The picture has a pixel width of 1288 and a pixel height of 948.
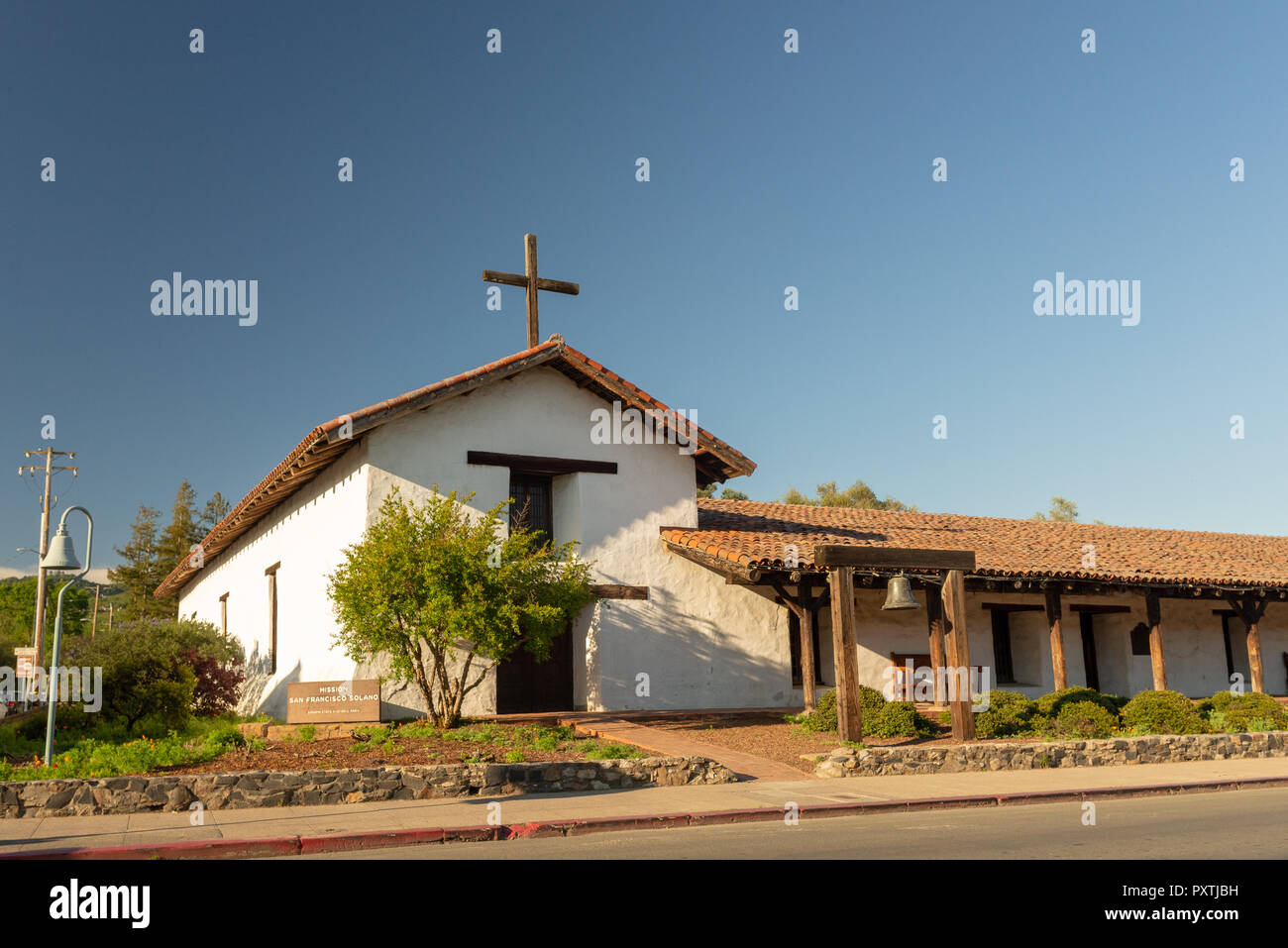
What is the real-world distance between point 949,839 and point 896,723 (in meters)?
7.06

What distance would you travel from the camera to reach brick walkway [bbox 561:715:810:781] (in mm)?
13305

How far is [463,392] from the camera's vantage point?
59.0ft

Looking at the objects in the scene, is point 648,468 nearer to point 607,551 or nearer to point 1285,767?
point 607,551

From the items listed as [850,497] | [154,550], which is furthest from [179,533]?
[850,497]

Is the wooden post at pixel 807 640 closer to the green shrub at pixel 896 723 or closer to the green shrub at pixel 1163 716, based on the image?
the green shrub at pixel 896 723

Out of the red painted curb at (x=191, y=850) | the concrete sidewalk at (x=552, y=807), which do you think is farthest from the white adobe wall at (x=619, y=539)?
the red painted curb at (x=191, y=850)

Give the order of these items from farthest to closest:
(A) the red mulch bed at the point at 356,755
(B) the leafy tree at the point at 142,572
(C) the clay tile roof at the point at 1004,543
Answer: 1. (B) the leafy tree at the point at 142,572
2. (C) the clay tile roof at the point at 1004,543
3. (A) the red mulch bed at the point at 356,755

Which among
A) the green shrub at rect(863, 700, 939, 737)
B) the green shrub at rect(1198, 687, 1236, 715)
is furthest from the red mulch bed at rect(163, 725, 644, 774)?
the green shrub at rect(1198, 687, 1236, 715)

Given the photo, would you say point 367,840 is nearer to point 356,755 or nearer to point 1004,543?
point 356,755

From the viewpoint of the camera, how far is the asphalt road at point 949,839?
26.2 ft

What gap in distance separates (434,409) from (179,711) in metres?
7.44

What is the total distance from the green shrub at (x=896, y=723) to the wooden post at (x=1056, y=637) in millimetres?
5262

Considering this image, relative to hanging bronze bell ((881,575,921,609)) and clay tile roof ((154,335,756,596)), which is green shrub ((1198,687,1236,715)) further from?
clay tile roof ((154,335,756,596))
